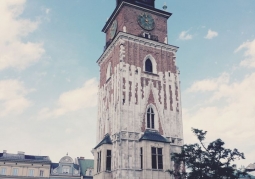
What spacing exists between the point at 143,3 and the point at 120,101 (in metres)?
14.7

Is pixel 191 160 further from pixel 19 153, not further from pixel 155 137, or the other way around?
pixel 19 153

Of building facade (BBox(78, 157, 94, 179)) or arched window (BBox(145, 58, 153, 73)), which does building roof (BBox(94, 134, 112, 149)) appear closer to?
arched window (BBox(145, 58, 153, 73))

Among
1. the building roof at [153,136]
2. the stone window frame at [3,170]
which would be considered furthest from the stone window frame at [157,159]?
the stone window frame at [3,170]

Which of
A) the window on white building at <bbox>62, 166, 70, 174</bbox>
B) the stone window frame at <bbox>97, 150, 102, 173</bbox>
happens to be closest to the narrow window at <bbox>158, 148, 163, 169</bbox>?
the stone window frame at <bbox>97, 150, 102, 173</bbox>

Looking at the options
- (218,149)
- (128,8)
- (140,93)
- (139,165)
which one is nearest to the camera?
(218,149)

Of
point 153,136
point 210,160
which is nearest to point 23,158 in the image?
point 153,136

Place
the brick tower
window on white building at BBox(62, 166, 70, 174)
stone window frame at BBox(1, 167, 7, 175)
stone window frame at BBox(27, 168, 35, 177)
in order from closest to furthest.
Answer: the brick tower → stone window frame at BBox(1, 167, 7, 175) → stone window frame at BBox(27, 168, 35, 177) → window on white building at BBox(62, 166, 70, 174)

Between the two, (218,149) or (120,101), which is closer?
(218,149)

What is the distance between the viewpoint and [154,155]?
3369 cm

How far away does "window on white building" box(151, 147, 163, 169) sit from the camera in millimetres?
33375

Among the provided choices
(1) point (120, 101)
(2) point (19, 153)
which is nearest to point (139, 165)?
(1) point (120, 101)

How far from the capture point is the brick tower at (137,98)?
3350 cm

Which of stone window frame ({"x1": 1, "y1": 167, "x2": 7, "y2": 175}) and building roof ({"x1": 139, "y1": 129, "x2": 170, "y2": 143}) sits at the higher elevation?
building roof ({"x1": 139, "y1": 129, "x2": 170, "y2": 143})

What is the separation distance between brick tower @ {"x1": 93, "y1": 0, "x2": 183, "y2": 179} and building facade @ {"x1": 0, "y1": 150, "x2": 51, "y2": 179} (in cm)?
2416
